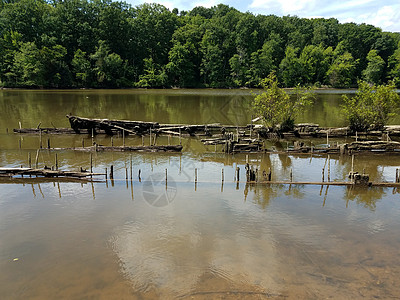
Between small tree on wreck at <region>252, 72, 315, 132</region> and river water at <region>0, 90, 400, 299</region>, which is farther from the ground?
small tree on wreck at <region>252, 72, 315, 132</region>

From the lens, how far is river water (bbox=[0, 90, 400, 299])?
34.7 ft

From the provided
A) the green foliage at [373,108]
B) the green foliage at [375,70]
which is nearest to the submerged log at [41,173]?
the green foliage at [373,108]

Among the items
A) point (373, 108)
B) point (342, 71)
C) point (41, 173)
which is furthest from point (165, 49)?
point (41, 173)

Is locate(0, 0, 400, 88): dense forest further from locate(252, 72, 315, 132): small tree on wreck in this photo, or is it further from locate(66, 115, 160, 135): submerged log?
locate(252, 72, 315, 132): small tree on wreck

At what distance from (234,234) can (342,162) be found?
15.0 m

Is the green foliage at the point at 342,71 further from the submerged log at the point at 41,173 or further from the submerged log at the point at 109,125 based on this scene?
the submerged log at the point at 41,173

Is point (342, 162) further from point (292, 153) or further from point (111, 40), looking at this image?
point (111, 40)

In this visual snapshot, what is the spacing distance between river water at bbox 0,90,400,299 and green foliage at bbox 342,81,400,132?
1044cm

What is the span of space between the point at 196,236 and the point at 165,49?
102 m

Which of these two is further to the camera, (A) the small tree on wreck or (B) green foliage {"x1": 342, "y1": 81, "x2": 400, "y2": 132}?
(A) the small tree on wreck

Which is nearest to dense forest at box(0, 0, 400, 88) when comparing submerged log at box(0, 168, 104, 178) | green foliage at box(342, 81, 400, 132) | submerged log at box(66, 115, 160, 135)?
submerged log at box(66, 115, 160, 135)

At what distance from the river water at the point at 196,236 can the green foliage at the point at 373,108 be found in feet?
34.3

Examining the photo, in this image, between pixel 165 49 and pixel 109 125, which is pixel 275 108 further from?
pixel 165 49

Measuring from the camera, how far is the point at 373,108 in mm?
32062
